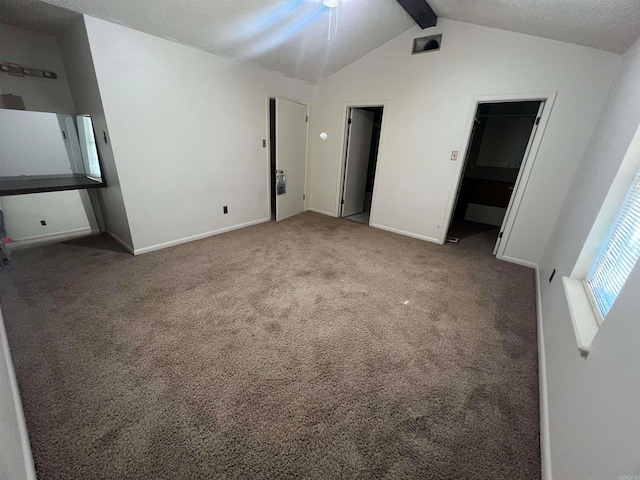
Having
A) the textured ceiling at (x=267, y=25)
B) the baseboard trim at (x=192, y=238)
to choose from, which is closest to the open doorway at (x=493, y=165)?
the textured ceiling at (x=267, y=25)

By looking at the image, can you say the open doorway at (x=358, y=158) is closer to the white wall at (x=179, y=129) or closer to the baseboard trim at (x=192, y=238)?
the white wall at (x=179, y=129)

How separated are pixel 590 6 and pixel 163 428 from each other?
12.0 ft

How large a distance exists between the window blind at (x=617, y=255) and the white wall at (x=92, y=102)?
381cm

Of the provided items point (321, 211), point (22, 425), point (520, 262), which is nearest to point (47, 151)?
point (22, 425)

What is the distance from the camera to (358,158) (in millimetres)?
4480

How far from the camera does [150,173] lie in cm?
270

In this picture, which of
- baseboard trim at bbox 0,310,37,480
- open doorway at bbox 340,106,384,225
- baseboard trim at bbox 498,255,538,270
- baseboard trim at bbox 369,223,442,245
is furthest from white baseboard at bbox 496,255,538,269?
baseboard trim at bbox 0,310,37,480

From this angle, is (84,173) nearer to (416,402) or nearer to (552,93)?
(416,402)

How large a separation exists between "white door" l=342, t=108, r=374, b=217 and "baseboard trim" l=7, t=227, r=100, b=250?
3.77 metres

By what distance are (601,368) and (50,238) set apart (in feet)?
15.9

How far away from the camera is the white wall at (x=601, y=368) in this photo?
28.5 inches

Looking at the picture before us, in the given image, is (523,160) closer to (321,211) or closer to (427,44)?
(427,44)

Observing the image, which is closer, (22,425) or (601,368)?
(601,368)

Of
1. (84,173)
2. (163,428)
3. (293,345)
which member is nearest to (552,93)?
(293,345)
